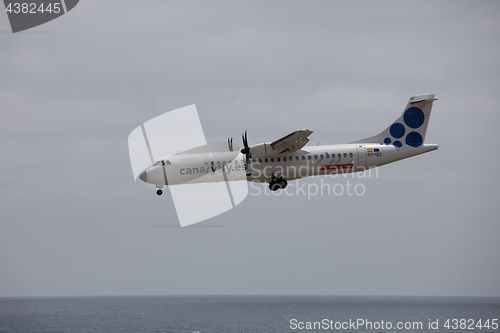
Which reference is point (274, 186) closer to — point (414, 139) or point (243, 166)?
point (243, 166)

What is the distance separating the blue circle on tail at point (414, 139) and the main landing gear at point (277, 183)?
1070cm

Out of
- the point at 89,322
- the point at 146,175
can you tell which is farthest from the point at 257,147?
the point at 89,322

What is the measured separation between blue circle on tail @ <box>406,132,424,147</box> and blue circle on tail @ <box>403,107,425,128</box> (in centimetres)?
75

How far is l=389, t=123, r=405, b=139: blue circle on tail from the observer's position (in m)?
41.2

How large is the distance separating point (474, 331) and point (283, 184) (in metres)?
111

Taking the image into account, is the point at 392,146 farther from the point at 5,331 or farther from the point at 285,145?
the point at 5,331

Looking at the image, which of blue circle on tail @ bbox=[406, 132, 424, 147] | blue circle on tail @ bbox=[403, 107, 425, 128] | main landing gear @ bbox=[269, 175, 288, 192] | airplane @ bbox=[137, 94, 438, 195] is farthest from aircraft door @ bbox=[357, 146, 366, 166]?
main landing gear @ bbox=[269, 175, 288, 192]

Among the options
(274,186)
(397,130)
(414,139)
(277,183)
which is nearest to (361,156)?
(397,130)

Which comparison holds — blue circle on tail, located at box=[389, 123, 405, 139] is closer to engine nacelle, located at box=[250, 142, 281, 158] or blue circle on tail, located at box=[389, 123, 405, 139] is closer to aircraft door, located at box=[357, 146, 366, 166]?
aircraft door, located at box=[357, 146, 366, 166]

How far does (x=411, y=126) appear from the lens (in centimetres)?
4175

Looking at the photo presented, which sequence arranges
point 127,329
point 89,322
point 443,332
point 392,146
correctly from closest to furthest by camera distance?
point 392,146 < point 443,332 < point 127,329 < point 89,322

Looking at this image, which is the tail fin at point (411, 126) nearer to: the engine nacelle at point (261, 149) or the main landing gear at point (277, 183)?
the main landing gear at point (277, 183)

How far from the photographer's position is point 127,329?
13375 centimetres

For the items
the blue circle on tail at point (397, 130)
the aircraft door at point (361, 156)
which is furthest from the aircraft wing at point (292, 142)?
the blue circle on tail at point (397, 130)
